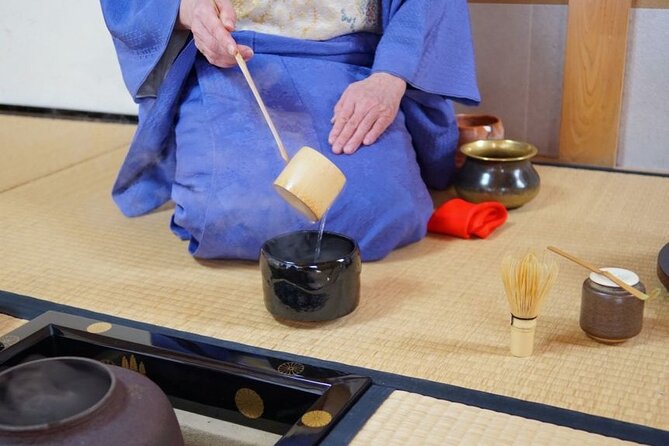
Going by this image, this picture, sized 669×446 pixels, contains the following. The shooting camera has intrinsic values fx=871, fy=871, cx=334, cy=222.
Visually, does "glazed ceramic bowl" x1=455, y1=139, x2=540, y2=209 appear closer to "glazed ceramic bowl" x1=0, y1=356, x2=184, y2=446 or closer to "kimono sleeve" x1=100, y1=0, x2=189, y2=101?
"kimono sleeve" x1=100, y1=0, x2=189, y2=101

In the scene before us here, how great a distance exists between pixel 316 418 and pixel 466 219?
3.15 ft

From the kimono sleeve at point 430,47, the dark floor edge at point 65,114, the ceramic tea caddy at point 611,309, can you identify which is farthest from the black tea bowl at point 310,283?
the dark floor edge at point 65,114

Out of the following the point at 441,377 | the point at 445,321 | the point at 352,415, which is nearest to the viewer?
the point at 352,415

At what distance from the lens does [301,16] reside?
221cm

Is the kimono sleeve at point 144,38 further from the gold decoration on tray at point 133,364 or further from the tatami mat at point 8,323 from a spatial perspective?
the gold decoration on tray at point 133,364

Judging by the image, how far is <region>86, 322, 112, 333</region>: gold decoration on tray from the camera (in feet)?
5.27

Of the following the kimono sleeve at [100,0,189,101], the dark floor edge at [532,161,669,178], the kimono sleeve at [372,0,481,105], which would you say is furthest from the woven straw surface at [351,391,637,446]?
the dark floor edge at [532,161,669,178]

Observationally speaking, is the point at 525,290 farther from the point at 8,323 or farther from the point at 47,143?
the point at 47,143

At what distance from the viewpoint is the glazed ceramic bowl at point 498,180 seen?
2.31 metres

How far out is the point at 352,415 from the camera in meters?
1.36

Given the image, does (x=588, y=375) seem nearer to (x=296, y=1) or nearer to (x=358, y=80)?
(x=358, y=80)

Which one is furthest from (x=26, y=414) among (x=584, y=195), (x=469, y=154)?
(x=584, y=195)

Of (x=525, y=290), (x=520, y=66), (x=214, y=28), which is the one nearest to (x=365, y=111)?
(x=214, y=28)

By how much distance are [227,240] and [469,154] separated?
30.1 inches
